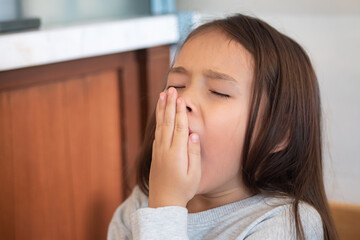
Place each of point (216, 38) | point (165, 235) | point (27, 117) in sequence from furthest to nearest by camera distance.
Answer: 1. point (27, 117)
2. point (216, 38)
3. point (165, 235)

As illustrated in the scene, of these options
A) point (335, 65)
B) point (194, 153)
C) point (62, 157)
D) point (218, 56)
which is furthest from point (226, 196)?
point (335, 65)

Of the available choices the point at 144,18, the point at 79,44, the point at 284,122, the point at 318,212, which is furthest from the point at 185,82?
the point at 144,18

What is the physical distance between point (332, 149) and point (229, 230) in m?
0.87

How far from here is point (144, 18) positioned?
183 cm

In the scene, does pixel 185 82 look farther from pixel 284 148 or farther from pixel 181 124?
pixel 284 148

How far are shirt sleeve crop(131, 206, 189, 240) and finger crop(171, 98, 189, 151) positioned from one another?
11 centimetres

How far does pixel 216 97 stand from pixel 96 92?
766 mm

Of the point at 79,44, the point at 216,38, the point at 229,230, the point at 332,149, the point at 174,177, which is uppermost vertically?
the point at 216,38

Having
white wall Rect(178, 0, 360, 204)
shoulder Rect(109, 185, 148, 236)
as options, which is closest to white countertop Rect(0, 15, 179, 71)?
white wall Rect(178, 0, 360, 204)

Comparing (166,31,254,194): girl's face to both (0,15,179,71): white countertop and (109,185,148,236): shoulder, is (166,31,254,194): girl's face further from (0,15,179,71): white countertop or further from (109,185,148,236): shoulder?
(0,15,179,71): white countertop

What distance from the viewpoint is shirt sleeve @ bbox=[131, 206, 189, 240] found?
1.01 m

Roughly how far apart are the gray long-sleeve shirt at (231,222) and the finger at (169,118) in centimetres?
12

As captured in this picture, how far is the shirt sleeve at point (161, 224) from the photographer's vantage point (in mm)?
1006

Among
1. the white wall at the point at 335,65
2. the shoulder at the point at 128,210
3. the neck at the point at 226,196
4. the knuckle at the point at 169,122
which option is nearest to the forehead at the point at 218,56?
the knuckle at the point at 169,122
